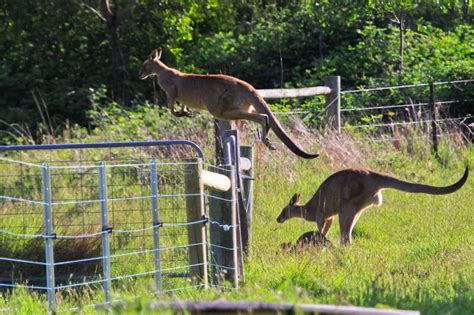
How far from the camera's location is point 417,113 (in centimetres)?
1750

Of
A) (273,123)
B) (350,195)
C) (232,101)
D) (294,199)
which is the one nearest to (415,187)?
(350,195)

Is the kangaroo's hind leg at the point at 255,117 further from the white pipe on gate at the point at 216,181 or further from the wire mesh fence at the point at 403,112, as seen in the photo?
the wire mesh fence at the point at 403,112

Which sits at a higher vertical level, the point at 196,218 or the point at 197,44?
the point at 197,44

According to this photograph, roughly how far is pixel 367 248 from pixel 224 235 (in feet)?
7.46

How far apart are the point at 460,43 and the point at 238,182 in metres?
14.8

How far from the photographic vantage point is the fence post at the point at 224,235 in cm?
866

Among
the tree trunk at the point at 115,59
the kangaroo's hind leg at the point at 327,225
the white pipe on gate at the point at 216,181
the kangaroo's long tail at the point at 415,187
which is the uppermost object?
the tree trunk at the point at 115,59

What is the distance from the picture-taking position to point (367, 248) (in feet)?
34.4

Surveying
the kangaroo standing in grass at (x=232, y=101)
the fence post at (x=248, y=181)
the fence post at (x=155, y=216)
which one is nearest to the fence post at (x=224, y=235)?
the fence post at (x=155, y=216)

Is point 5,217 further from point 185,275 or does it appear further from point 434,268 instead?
point 434,268

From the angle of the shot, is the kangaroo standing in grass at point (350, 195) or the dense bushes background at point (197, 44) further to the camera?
the dense bushes background at point (197, 44)

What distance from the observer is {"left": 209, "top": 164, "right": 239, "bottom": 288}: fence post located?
8664 mm

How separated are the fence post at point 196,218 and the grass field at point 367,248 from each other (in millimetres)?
444

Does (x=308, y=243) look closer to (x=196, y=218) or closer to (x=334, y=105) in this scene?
(x=196, y=218)
